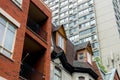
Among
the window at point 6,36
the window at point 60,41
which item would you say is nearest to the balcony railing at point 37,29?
the window at point 6,36

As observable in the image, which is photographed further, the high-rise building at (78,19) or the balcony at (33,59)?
the high-rise building at (78,19)

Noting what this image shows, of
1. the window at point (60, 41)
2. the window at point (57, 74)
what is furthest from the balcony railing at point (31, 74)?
the window at point (60, 41)

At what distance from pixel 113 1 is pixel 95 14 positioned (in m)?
7.48

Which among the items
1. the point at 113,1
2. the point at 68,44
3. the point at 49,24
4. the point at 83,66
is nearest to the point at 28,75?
the point at 49,24

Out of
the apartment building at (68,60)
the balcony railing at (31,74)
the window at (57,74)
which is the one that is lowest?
the balcony railing at (31,74)

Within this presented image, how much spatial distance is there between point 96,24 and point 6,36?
223ft

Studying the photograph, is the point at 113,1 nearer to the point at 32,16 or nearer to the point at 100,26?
the point at 100,26

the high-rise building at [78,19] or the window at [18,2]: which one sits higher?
the high-rise building at [78,19]

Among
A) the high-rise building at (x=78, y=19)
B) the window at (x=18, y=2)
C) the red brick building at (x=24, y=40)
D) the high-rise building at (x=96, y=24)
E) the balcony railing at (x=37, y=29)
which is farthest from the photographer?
the high-rise building at (x=78, y=19)

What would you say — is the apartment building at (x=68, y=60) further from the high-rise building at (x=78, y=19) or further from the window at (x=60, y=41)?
the high-rise building at (x=78, y=19)

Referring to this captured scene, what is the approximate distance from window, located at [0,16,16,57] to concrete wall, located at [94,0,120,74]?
188ft

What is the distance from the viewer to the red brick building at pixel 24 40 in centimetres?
1419

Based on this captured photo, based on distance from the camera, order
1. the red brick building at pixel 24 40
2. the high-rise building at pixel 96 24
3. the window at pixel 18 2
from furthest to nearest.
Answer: the high-rise building at pixel 96 24 < the window at pixel 18 2 < the red brick building at pixel 24 40

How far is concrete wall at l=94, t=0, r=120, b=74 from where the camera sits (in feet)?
241
